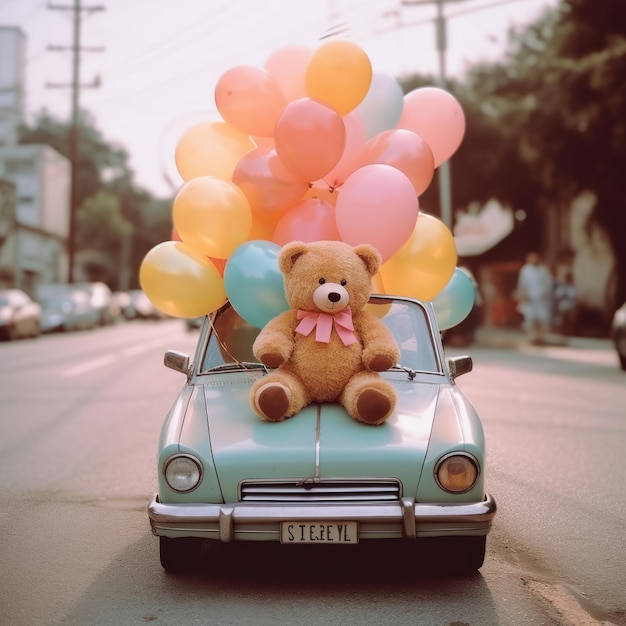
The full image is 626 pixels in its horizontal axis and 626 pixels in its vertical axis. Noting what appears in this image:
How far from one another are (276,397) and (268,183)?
188 centimetres

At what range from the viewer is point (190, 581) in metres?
4.49

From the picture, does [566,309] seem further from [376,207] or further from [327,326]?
[327,326]

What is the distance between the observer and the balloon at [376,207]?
224 inches

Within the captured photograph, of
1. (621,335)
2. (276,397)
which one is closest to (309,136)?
(276,397)

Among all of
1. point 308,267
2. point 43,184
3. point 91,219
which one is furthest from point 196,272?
point 91,219

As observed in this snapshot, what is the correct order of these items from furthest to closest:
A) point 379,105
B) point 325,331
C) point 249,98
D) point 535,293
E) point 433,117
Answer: point 535,293, point 433,117, point 379,105, point 249,98, point 325,331

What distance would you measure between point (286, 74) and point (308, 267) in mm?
2130

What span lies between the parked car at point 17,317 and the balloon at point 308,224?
23606 mm

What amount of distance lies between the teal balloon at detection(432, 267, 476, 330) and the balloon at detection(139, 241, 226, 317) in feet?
5.62

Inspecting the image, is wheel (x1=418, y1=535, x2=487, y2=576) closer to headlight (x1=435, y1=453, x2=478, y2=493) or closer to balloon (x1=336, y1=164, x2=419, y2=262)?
headlight (x1=435, y1=453, x2=478, y2=493)

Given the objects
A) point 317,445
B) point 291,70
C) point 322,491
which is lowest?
point 322,491

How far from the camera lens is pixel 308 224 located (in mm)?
5855

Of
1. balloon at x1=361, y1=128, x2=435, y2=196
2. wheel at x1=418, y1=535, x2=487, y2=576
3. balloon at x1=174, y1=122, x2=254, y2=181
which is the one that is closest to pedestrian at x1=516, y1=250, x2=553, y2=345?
balloon at x1=361, y1=128, x2=435, y2=196

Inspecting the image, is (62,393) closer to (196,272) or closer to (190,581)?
(196,272)
